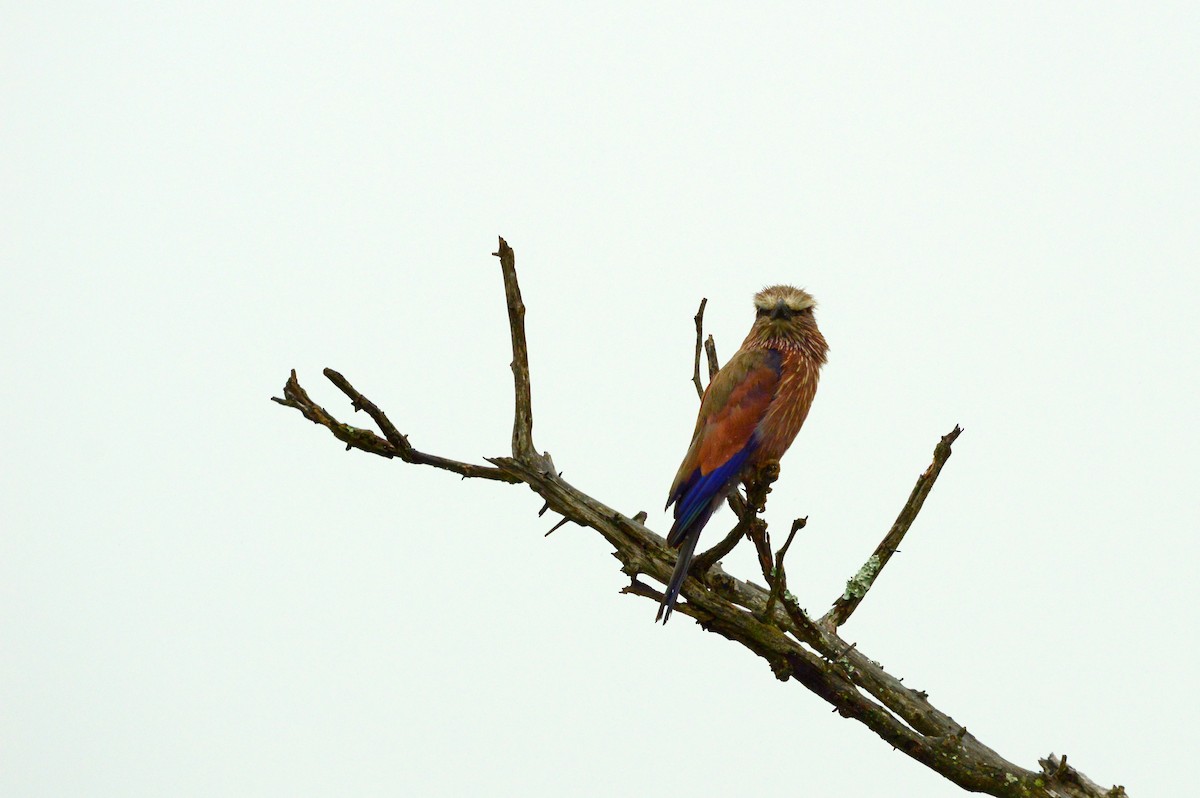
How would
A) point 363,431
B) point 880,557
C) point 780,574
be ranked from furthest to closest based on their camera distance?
point 880,557 → point 363,431 → point 780,574

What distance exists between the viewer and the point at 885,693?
13.2ft

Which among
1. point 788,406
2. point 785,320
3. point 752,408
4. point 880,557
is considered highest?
point 785,320

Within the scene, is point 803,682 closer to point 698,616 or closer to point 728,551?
point 698,616

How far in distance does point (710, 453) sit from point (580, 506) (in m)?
0.79

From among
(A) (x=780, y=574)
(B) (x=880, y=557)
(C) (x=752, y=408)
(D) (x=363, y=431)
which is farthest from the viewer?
A: (C) (x=752, y=408)

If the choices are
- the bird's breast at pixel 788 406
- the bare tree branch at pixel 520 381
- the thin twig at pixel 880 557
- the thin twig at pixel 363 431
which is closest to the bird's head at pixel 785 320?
the bird's breast at pixel 788 406

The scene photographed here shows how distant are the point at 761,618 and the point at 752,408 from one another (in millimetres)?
1102

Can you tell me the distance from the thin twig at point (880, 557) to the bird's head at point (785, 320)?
103cm

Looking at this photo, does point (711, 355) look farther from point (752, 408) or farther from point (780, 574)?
point (780, 574)

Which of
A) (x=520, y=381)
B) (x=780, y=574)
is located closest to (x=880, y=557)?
(x=780, y=574)

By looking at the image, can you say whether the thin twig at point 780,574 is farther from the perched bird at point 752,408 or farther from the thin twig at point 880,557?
the thin twig at point 880,557

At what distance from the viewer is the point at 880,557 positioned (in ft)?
14.9

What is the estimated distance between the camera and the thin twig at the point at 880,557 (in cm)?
441

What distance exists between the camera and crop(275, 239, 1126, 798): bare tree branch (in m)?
3.89
